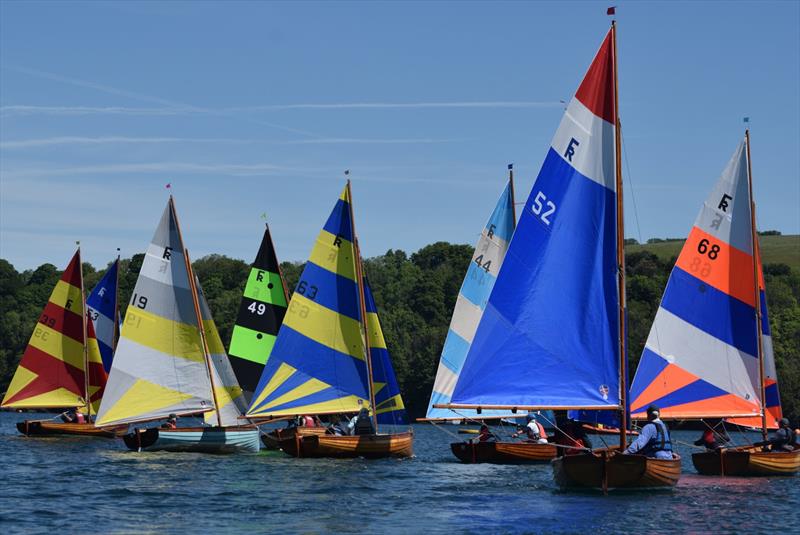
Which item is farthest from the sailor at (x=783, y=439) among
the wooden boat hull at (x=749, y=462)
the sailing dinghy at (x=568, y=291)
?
the sailing dinghy at (x=568, y=291)

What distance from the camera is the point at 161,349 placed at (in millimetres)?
47062

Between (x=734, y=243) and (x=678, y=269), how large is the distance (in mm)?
1947

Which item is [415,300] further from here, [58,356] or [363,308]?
[363,308]

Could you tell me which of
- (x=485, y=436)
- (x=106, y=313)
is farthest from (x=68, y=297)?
(x=485, y=436)

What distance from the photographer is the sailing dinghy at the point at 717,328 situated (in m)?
39.4

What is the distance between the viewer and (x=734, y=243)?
40125mm

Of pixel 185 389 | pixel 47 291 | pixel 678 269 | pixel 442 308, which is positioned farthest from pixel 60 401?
pixel 47 291

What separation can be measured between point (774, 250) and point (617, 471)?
140 metres

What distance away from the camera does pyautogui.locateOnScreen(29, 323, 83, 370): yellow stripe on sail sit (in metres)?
61.5

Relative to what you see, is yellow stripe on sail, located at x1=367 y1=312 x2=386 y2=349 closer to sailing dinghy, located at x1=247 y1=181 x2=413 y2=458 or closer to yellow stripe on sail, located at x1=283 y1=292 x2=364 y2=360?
sailing dinghy, located at x1=247 y1=181 x2=413 y2=458

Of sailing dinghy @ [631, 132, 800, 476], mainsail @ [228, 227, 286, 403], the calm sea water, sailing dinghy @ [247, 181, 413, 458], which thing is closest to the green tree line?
mainsail @ [228, 227, 286, 403]

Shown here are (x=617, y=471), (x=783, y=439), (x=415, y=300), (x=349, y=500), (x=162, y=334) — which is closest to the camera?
(x=617, y=471)

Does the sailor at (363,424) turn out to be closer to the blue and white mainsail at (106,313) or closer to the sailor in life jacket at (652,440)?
the sailor in life jacket at (652,440)

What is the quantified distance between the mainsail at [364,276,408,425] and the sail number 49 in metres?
15.9
